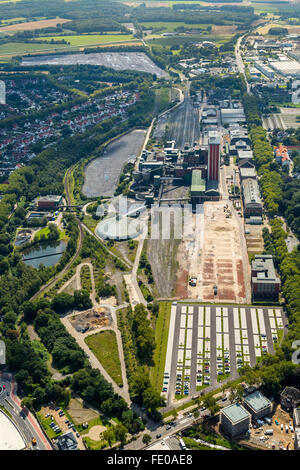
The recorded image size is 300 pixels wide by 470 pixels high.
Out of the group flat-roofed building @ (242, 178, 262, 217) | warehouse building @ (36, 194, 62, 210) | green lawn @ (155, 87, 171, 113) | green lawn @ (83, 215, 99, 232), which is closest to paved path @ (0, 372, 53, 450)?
green lawn @ (83, 215, 99, 232)

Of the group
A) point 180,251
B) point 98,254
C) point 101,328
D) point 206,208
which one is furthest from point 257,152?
point 101,328

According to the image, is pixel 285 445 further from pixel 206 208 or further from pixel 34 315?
pixel 206 208

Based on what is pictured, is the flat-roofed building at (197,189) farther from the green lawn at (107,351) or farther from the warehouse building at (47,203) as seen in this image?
the green lawn at (107,351)

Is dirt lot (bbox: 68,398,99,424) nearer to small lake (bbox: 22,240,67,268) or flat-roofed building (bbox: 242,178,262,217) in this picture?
small lake (bbox: 22,240,67,268)

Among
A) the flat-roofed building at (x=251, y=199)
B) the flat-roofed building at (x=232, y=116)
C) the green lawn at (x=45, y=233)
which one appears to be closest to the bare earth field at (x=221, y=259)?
the flat-roofed building at (x=251, y=199)

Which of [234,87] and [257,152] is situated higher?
[234,87]
